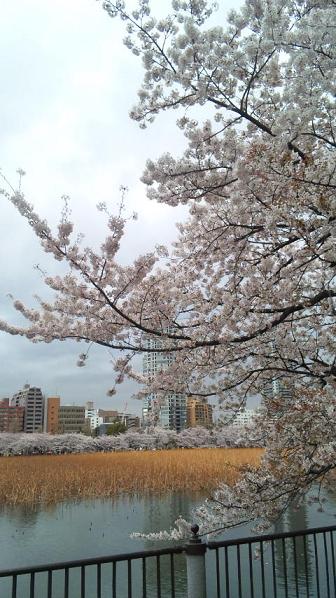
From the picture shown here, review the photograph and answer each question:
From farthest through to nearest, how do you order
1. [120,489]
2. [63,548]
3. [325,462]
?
[120,489], [63,548], [325,462]

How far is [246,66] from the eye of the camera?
149 inches

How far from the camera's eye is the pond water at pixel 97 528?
318 inches

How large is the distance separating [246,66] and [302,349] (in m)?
2.49

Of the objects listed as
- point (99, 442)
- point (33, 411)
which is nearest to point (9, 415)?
point (33, 411)

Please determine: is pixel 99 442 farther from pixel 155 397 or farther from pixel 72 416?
pixel 72 416

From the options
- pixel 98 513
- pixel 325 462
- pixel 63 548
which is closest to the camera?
pixel 325 462

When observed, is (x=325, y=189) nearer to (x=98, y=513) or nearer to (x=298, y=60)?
(x=298, y=60)

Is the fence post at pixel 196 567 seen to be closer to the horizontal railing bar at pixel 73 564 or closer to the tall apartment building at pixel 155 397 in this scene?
the horizontal railing bar at pixel 73 564

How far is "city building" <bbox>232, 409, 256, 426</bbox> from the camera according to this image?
517 centimetres

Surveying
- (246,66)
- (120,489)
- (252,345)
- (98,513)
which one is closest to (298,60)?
(246,66)

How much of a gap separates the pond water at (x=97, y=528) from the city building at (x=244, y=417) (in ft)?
7.92

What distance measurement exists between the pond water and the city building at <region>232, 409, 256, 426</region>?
242 cm

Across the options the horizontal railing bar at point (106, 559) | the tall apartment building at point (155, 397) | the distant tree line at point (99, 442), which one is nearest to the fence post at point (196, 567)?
the horizontal railing bar at point (106, 559)

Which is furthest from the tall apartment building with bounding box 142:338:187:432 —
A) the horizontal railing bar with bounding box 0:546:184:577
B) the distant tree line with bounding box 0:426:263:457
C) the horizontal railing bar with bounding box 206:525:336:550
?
the distant tree line with bounding box 0:426:263:457
